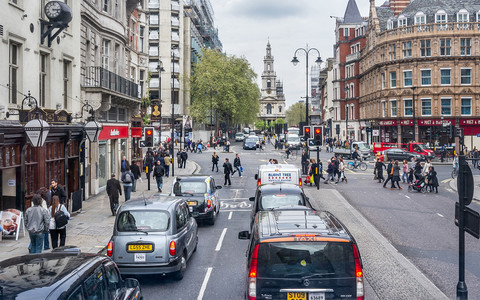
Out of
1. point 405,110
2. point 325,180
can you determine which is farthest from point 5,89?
point 405,110

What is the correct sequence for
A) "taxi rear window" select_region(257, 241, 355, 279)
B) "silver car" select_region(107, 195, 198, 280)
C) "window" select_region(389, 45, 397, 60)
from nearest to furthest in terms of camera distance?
"taxi rear window" select_region(257, 241, 355, 279), "silver car" select_region(107, 195, 198, 280), "window" select_region(389, 45, 397, 60)

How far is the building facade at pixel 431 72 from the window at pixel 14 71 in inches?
1746


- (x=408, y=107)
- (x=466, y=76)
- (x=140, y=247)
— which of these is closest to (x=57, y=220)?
(x=140, y=247)

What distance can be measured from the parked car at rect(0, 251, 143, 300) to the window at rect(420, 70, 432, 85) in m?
55.8

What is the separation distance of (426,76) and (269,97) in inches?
5540

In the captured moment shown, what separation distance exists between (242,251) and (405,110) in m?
49.1

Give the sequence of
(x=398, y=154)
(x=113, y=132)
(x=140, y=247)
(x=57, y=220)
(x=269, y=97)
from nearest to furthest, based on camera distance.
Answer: (x=140, y=247)
(x=57, y=220)
(x=113, y=132)
(x=398, y=154)
(x=269, y=97)

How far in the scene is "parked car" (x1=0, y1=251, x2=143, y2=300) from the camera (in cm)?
434

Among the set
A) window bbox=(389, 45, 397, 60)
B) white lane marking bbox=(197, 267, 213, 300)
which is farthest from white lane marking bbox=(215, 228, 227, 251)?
window bbox=(389, 45, 397, 60)

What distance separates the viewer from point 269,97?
195500 millimetres

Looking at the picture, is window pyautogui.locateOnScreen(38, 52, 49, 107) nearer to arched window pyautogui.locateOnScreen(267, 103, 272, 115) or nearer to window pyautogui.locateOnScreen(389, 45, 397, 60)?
window pyautogui.locateOnScreen(389, 45, 397, 60)

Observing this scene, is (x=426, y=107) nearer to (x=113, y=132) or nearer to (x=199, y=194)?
(x=113, y=132)

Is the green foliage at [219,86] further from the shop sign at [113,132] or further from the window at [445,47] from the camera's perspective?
the shop sign at [113,132]

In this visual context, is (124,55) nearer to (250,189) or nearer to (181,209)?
(250,189)
